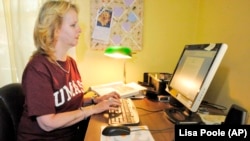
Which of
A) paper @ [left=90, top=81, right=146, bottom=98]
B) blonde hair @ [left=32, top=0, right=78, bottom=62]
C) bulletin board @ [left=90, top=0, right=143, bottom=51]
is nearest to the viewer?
blonde hair @ [left=32, top=0, right=78, bottom=62]

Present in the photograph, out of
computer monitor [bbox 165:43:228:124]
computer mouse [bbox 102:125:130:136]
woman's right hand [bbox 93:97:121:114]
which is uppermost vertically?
computer monitor [bbox 165:43:228:124]

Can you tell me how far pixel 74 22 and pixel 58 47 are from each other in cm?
16

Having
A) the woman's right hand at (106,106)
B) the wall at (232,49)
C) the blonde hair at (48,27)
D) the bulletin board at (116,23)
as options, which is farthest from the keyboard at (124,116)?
the bulletin board at (116,23)

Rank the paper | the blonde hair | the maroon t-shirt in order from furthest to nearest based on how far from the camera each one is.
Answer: the paper, the blonde hair, the maroon t-shirt

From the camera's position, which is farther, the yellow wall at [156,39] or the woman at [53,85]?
the yellow wall at [156,39]

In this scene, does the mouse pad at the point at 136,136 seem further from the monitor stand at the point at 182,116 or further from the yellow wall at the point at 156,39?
the yellow wall at the point at 156,39

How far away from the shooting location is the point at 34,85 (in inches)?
41.0

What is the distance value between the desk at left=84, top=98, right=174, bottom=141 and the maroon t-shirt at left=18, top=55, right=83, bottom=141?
0.17 metres

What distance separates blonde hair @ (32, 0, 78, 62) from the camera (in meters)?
1.17

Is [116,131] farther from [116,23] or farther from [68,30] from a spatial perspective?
[116,23]

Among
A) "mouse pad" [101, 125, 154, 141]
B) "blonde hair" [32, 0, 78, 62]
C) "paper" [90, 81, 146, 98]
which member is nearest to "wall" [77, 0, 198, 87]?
"paper" [90, 81, 146, 98]

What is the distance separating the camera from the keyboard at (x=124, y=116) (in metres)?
1.09

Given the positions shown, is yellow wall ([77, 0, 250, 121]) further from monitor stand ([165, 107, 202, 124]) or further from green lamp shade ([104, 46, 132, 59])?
monitor stand ([165, 107, 202, 124])

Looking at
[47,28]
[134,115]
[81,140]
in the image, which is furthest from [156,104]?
[47,28]
